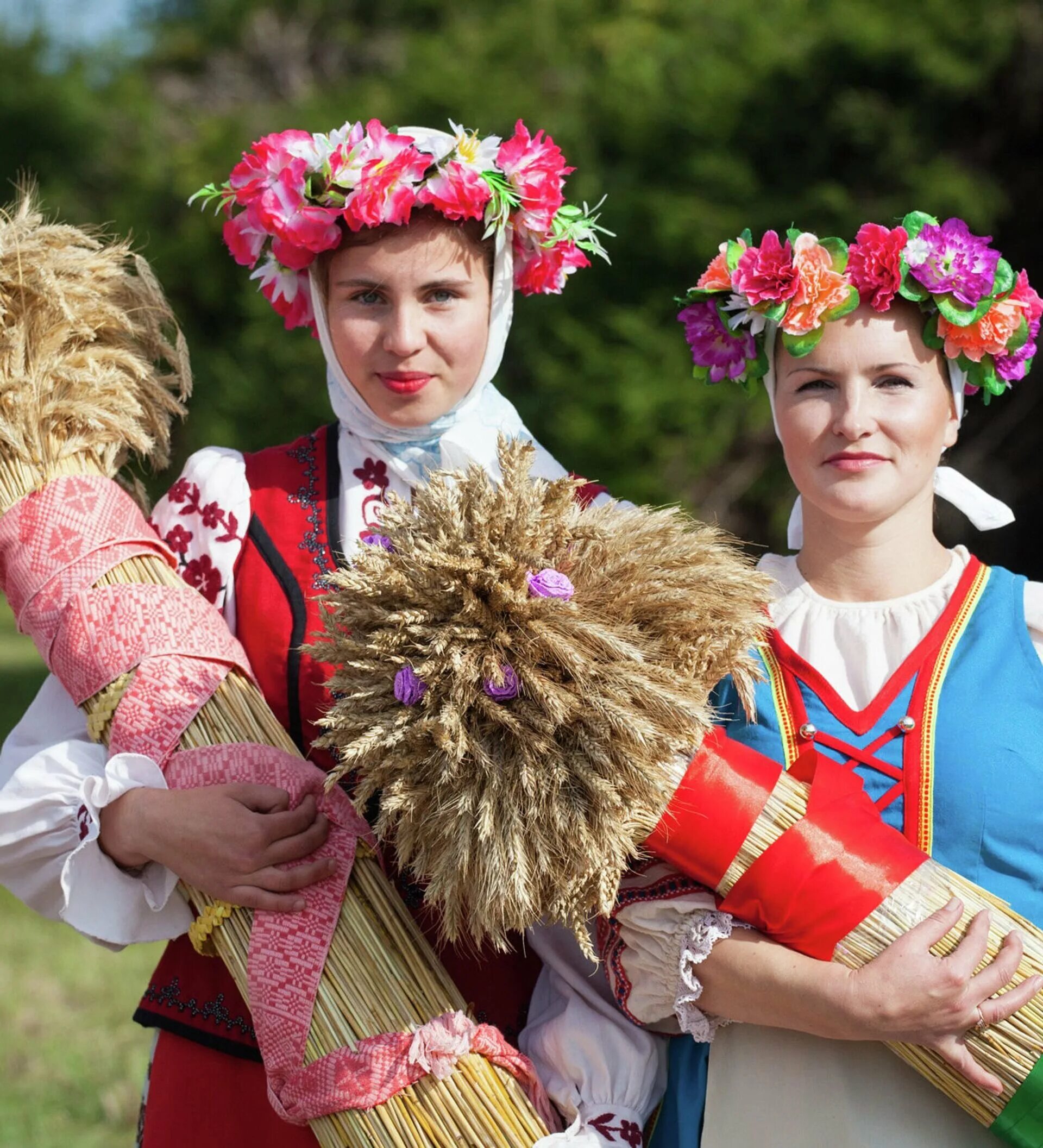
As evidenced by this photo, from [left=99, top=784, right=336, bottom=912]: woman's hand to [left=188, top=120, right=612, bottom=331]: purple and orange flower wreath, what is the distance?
96 centimetres

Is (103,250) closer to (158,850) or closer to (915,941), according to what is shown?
(158,850)

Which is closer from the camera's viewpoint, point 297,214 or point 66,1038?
point 297,214

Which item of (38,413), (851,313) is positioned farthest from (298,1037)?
(851,313)

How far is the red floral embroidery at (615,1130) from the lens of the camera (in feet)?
7.14

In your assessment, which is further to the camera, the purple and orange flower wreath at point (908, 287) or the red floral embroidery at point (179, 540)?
the red floral embroidery at point (179, 540)

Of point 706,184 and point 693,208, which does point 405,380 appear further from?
point 706,184

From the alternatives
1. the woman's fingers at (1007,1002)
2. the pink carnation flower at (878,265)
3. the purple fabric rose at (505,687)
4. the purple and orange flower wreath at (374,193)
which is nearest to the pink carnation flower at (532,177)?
the purple and orange flower wreath at (374,193)

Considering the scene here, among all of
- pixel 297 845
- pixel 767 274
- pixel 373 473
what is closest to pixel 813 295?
pixel 767 274

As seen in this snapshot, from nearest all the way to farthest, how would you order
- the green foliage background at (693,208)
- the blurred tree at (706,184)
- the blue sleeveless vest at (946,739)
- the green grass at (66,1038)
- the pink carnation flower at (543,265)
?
the blue sleeveless vest at (946,739), the pink carnation flower at (543,265), the green grass at (66,1038), the green foliage background at (693,208), the blurred tree at (706,184)

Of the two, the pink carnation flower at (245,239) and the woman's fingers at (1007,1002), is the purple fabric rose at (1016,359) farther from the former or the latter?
the pink carnation flower at (245,239)

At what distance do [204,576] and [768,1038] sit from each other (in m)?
1.19

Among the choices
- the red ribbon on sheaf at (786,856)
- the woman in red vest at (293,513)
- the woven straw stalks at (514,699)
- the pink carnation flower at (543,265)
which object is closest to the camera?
the woven straw stalks at (514,699)

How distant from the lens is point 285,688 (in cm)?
244

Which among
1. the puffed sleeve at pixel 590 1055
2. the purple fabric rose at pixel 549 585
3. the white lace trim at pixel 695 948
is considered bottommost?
the puffed sleeve at pixel 590 1055
